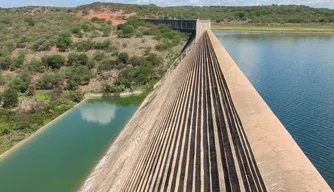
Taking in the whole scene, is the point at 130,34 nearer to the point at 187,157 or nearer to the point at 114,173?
the point at 114,173

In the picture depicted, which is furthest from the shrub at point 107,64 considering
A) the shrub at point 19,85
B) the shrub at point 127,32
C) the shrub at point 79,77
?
the shrub at point 127,32

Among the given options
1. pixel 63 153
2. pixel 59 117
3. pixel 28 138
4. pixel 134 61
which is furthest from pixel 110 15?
pixel 63 153

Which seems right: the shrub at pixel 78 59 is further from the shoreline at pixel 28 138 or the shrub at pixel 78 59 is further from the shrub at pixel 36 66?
the shoreline at pixel 28 138

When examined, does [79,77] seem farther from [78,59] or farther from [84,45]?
[84,45]

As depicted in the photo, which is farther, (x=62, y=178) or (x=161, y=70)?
(x=161, y=70)

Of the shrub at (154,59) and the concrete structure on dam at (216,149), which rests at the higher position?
the concrete structure on dam at (216,149)

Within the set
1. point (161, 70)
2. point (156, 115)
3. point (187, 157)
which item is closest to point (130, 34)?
point (161, 70)
